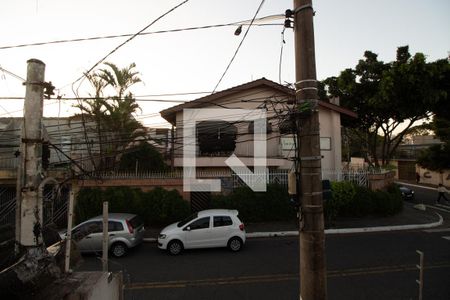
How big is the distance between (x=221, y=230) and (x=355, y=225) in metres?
7.20

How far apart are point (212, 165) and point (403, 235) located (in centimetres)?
963

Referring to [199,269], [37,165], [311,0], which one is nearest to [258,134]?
[199,269]

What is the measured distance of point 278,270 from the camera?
29.1 feet

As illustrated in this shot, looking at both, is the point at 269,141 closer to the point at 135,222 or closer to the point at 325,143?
the point at 325,143

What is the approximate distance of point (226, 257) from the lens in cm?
1020

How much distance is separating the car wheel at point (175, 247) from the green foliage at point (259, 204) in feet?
13.1

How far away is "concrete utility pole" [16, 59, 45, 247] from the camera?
14.1 ft

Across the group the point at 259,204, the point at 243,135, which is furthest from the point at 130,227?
the point at 243,135

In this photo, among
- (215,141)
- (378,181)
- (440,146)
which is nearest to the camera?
(378,181)

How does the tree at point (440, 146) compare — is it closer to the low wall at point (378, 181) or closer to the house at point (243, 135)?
the house at point (243, 135)

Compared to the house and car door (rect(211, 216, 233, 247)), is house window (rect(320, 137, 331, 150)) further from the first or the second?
car door (rect(211, 216, 233, 247))

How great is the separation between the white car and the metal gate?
12.0ft

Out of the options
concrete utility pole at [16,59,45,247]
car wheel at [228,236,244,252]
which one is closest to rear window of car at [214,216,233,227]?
car wheel at [228,236,244,252]

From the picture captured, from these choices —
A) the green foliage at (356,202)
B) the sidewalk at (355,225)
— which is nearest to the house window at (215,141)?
the sidewalk at (355,225)
